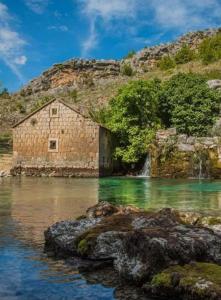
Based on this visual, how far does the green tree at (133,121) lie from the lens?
153 feet

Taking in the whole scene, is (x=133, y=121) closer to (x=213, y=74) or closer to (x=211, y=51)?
(x=213, y=74)

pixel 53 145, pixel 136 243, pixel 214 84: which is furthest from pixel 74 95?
pixel 136 243

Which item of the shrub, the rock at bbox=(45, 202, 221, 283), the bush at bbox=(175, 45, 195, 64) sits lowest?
the rock at bbox=(45, 202, 221, 283)

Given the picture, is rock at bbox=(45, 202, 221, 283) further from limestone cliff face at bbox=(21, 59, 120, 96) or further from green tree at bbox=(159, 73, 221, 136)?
limestone cliff face at bbox=(21, 59, 120, 96)

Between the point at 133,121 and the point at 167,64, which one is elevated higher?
the point at 167,64

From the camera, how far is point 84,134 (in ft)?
152

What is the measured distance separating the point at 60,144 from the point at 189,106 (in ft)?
49.2

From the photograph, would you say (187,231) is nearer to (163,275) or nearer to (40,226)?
(163,275)

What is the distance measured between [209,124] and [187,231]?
143 feet

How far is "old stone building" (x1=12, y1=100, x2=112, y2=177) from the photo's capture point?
46.0m

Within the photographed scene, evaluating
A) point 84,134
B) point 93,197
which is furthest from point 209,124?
point 93,197

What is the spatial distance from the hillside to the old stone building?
67.3 ft

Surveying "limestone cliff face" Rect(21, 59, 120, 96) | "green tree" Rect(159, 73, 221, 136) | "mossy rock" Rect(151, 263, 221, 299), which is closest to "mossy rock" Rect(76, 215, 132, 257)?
"mossy rock" Rect(151, 263, 221, 299)

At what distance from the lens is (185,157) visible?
141ft
